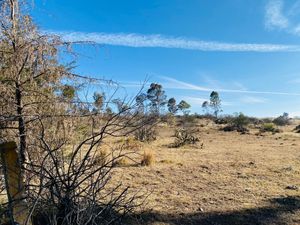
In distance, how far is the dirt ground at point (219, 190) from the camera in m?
7.70

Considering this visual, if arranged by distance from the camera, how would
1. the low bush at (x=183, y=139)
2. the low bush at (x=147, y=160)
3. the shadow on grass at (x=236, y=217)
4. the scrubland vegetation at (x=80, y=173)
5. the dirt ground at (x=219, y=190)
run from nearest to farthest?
the scrubland vegetation at (x=80, y=173)
the shadow on grass at (x=236, y=217)
the dirt ground at (x=219, y=190)
the low bush at (x=147, y=160)
the low bush at (x=183, y=139)

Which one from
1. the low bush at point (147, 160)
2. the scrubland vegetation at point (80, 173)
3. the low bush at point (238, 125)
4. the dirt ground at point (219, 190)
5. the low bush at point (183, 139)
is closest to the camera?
the scrubland vegetation at point (80, 173)

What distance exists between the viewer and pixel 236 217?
7.69 m

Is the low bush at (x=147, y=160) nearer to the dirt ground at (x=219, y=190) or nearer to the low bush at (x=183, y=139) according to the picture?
the dirt ground at (x=219, y=190)

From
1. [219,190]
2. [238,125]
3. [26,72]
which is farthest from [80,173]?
[238,125]

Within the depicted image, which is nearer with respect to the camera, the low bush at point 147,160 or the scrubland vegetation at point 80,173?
the scrubland vegetation at point 80,173

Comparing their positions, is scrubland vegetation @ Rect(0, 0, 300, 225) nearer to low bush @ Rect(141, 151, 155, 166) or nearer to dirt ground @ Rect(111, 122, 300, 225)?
dirt ground @ Rect(111, 122, 300, 225)

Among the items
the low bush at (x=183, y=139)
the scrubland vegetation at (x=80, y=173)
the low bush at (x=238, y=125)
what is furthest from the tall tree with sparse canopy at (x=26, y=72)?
the low bush at (x=238, y=125)

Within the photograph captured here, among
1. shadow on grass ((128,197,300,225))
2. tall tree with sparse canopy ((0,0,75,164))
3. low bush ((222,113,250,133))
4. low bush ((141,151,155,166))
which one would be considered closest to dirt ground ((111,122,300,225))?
shadow on grass ((128,197,300,225))

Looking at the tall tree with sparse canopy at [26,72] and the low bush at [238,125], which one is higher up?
the tall tree with sparse canopy at [26,72]

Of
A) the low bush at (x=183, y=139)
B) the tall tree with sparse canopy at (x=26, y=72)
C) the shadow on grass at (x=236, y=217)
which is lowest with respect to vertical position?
the shadow on grass at (x=236, y=217)

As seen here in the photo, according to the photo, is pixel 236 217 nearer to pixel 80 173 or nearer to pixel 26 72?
pixel 80 173

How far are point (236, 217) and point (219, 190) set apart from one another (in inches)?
89.1

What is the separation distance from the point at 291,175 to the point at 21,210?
32.9ft
